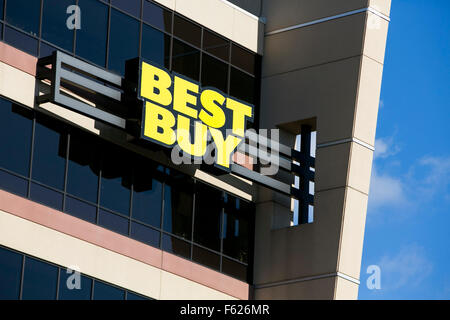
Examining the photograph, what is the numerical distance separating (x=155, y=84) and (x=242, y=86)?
6.21m

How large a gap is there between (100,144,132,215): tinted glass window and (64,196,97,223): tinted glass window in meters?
0.55

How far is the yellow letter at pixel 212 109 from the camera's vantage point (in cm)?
3966

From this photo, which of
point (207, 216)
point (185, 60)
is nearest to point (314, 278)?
point (207, 216)

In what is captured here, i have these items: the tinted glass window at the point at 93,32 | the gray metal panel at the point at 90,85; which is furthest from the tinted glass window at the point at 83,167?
the tinted glass window at the point at 93,32

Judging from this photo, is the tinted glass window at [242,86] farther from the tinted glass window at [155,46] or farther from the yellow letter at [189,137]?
the yellow letter at [189,137]

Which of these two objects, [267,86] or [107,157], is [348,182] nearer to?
[267,86]

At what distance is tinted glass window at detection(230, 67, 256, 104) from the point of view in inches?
1687

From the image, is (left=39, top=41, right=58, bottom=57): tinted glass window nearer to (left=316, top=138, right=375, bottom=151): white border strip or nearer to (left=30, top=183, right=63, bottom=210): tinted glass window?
(left=30, top=183, right=63, bottom=210): tinted glass window

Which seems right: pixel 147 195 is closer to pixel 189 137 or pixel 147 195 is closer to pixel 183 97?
pixel 189 137

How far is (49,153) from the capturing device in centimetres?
3469

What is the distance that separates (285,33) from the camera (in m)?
44.1

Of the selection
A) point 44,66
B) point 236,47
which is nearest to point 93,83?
point 44,66

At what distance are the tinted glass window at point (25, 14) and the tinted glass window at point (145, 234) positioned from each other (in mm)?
6927

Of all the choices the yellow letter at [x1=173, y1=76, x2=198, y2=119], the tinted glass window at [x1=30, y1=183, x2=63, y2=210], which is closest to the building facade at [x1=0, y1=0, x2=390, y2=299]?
the tinted glass window at [x1=30, y1=183, x2=63, y2=210]
